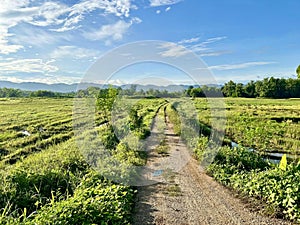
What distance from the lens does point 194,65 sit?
9773mm

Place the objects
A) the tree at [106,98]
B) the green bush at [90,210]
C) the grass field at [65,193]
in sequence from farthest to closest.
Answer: the tree at [106,98]
the grass field at [65,193]
the green bush at [90,210]

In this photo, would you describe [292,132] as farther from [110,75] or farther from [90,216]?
[90,216]

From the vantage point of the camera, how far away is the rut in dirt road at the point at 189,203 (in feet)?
21.1

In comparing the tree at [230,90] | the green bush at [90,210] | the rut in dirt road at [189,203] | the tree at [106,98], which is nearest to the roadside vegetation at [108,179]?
the green bush at [90,210]

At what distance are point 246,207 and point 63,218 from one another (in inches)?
181

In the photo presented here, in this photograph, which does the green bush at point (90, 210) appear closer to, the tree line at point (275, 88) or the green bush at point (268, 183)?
the green bush at point (268, 183)

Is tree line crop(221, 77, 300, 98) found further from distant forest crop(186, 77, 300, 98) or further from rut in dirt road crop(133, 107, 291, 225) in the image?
rut in dirt road crop(133, 107, 291, 225)

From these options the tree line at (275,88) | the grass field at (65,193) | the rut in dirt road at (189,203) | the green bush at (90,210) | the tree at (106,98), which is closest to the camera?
the green bush at (90,210)

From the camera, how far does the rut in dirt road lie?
645 centimetres

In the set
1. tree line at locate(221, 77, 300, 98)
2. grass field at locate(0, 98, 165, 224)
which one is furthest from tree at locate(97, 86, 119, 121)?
tree line at locate(221, 77, 300, 98)

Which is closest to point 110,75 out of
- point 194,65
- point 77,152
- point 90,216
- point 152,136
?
point 194,65

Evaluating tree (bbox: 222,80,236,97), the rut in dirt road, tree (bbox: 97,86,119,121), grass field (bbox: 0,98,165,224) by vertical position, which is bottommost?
the rut in dirt road

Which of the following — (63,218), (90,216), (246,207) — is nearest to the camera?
(63,218)

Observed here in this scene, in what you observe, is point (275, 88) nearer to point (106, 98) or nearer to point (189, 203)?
point (106, 98)
